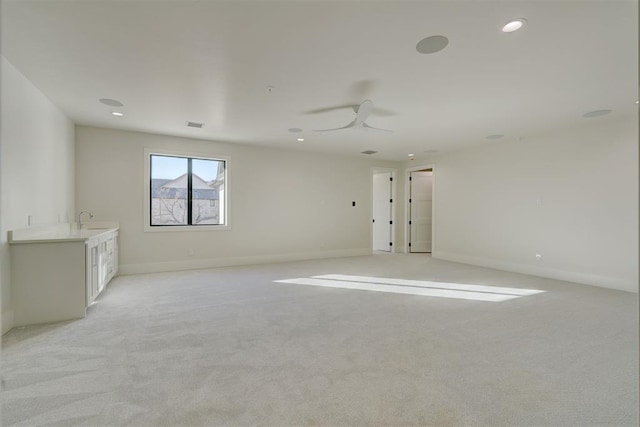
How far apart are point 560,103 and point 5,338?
20.8 ft

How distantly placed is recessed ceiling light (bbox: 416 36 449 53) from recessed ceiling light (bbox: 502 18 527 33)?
1.35ft

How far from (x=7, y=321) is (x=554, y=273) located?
23.6 ft

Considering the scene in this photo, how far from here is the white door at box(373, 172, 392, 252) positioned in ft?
27.6

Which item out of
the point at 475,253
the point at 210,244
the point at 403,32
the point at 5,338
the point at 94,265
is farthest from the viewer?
the point at 475,253

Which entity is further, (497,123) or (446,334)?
(497,123)

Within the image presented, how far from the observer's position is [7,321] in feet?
9.11

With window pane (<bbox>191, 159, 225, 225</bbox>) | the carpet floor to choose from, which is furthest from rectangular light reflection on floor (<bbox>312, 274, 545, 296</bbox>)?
window pane (<bbox>191, 159, 225, 225</bbox>)

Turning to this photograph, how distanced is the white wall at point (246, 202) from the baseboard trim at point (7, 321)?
7.66ft

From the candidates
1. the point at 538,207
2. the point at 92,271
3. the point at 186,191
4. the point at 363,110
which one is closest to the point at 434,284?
the point at 538,207

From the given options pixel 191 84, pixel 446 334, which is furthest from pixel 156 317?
pixel 446 334

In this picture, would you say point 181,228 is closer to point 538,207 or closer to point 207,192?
point 207,192

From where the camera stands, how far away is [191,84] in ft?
10.8

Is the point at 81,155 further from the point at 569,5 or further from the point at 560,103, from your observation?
the point at 560,103

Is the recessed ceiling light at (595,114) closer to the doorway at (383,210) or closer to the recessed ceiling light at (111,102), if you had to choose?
the doorway at (383,210)
